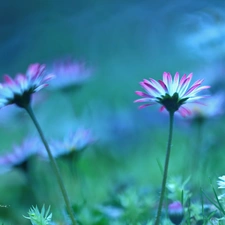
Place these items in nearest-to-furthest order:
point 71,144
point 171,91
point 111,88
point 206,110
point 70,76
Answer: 1. point 171,91
2. point 71,144
3. point 206,110
4. point 70,76
5. point 111,88

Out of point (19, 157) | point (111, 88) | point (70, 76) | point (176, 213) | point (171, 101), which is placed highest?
point (111, 88)

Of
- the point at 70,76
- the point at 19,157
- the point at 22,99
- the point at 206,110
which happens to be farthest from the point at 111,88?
the point at 22,99

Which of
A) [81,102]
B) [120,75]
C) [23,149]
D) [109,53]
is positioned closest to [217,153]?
[23,149]

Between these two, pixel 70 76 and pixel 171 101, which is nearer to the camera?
pixel 171 101

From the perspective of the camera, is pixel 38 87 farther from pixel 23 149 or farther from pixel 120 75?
pixel 120 75

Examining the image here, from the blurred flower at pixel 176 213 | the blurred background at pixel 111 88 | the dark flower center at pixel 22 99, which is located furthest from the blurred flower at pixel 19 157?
the blurred flower at pixel 176 213

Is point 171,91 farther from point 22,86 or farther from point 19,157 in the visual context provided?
point 19,157

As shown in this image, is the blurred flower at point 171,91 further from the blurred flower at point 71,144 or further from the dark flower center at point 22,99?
the blurred flower at point 71,144

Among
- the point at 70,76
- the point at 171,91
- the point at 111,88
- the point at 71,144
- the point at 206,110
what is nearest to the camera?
the point at 171,91
